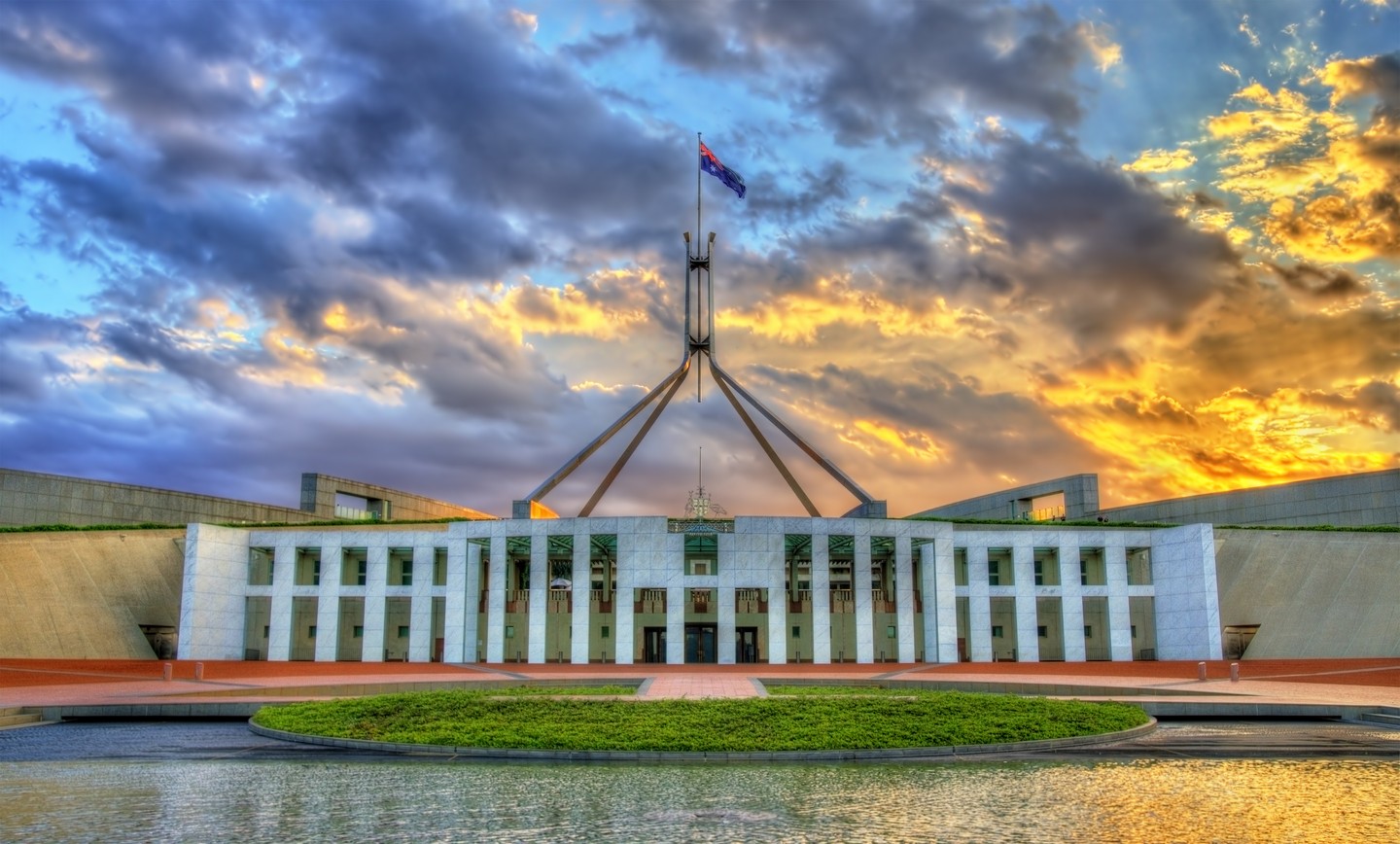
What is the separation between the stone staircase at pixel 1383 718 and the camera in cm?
2205

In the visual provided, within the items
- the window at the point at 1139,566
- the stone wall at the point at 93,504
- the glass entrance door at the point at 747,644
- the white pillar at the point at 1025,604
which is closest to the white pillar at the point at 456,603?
the glass entrance door at the point at 747,644

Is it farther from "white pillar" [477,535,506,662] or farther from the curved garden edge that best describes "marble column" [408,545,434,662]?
the curved garden edge

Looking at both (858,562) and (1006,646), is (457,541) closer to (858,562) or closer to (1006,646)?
(858,562)

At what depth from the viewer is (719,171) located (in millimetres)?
52344

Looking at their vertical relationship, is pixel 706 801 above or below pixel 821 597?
below

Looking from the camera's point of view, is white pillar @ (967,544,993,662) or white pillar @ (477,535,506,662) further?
white pillar @ (967,544,993,662)

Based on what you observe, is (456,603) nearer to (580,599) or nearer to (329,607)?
(580,599)

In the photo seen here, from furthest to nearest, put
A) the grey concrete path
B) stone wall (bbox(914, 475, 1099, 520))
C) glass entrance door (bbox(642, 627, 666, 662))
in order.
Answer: stone wall (bbox(914, 475, 1099, 520)) < glass entrance door (bbox(642, 627, 666, 662)) < the grey concrete path

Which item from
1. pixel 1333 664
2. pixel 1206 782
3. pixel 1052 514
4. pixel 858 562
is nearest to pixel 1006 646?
pixel 858 562

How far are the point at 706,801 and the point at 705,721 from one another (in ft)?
20.4

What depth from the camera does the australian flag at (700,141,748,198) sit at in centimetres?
5212

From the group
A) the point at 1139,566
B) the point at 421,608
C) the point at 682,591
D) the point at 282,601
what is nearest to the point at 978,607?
the point at 1139,566

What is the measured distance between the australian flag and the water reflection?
40.0 meters

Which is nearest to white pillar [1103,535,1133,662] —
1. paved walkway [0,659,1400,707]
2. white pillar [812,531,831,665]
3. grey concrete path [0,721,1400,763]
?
paved walkway [0,659,1400,707]
